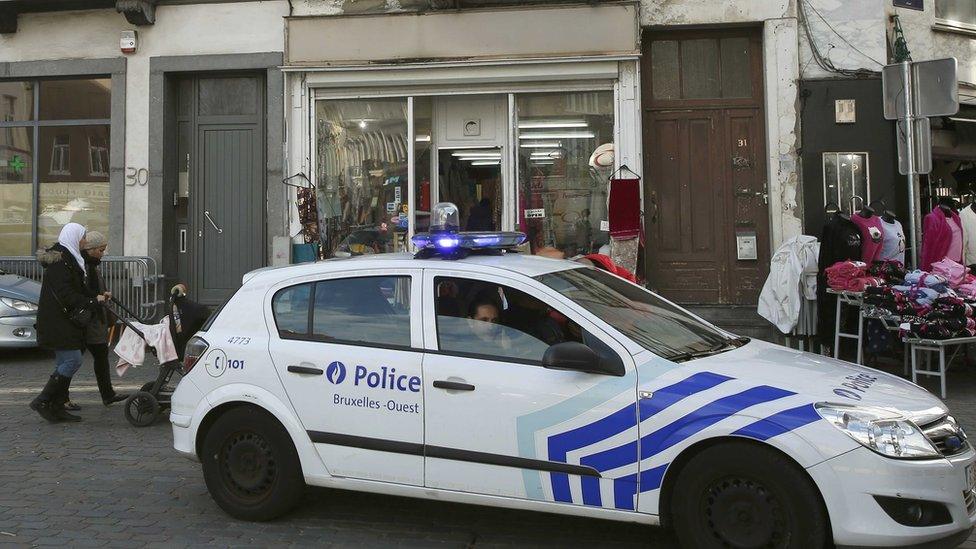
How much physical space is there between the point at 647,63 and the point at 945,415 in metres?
7.70

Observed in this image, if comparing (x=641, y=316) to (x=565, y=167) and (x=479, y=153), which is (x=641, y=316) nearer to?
(x=565, y=167)

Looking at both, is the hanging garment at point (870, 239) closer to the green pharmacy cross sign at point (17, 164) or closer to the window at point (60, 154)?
the window at point (60, 154)

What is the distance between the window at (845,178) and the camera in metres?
10.1

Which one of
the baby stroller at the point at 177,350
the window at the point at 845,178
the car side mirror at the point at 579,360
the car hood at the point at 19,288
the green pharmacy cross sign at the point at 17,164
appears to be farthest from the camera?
the green pharmacy cross sign at the point at 17,164

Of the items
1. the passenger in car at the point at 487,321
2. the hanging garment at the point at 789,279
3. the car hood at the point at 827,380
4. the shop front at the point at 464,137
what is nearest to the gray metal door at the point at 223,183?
the shop front at the point at 464,137

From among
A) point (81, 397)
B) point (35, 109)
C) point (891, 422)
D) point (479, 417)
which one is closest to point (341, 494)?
point (479, 417)

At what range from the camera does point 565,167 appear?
10992mm

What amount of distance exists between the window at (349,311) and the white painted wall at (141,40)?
7.54m

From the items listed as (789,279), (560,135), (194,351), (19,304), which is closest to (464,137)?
(560,135)

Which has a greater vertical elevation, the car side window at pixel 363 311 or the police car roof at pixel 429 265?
the police car roof at pixel 429 265

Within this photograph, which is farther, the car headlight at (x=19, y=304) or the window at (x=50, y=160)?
the window at (x=50, y=160)

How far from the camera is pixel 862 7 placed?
1026 centimetres

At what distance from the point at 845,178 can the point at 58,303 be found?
8.82m

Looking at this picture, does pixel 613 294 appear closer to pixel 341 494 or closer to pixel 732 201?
pixel 341 494
